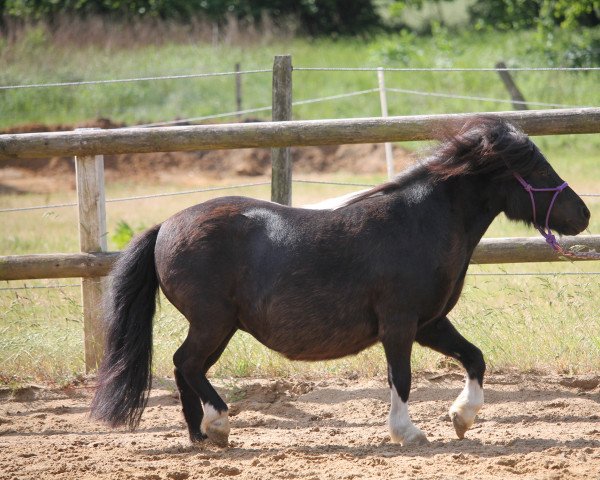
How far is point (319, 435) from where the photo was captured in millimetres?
5023

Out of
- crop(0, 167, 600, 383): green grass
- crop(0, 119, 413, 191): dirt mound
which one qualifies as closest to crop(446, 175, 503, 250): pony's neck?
crop(0, 167, 600, 383): green grass

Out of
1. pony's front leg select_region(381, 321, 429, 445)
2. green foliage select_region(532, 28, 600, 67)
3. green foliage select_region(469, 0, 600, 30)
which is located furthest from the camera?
green foliage select_region(532, 28, 600, 67)

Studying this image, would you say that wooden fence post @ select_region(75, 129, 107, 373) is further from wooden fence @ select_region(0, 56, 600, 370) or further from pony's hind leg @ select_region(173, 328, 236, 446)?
pony's hind leg @ select_region(173, 328, 236, 446)

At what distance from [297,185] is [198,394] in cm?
1218

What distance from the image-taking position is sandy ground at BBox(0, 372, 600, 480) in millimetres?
4219

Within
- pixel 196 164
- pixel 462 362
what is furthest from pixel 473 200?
pixel 196 164

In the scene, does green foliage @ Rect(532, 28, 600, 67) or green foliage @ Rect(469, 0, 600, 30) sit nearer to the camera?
green foliage @ Rect(469, 0, 600, 30)

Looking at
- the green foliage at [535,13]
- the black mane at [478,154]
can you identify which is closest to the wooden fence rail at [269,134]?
the black mane at [478,154]

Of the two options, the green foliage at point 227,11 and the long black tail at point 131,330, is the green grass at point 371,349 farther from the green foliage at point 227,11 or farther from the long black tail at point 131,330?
the green foliage at point 227,11

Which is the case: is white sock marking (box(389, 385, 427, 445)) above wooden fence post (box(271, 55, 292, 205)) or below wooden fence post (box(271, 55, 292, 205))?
below

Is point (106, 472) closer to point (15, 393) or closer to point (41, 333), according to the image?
point (15, 393)

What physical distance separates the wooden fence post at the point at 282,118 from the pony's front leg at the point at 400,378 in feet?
6.37

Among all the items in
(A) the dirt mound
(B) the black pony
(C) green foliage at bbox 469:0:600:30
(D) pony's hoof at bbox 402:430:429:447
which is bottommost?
(A) the dirt mound

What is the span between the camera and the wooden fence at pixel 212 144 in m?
5.61
